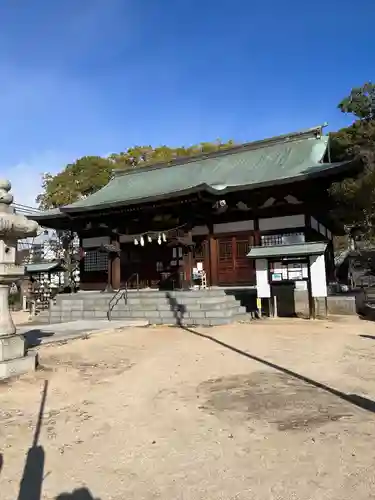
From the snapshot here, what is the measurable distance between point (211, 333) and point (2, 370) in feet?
20.7

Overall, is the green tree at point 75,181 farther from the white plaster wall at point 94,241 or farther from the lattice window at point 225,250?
the lattice window at point 225,250

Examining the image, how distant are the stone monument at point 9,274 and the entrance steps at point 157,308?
7.42m

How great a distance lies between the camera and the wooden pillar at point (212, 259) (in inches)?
722

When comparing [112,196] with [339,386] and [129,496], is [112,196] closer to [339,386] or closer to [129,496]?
[339,386]

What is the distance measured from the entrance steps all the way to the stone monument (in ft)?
24.4

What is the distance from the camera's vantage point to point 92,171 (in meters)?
38.9

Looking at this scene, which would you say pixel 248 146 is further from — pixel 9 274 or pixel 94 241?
pixel 9 274

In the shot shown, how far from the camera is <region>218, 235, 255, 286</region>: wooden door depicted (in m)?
17.7

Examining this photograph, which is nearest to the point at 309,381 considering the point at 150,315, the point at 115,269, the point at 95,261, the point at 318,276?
the point at 318,276

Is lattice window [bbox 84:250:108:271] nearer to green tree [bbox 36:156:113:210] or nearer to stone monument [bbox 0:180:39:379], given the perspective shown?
green tree [bbox 36:156:113:210]

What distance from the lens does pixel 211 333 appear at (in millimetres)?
11727

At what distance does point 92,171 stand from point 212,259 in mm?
24264

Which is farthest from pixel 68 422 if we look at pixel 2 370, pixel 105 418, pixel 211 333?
pixel 211 333

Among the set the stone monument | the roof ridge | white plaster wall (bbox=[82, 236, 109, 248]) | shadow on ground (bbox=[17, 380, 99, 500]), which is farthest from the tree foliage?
shadow on ground (bbox=[17, 380, 99, 500])
